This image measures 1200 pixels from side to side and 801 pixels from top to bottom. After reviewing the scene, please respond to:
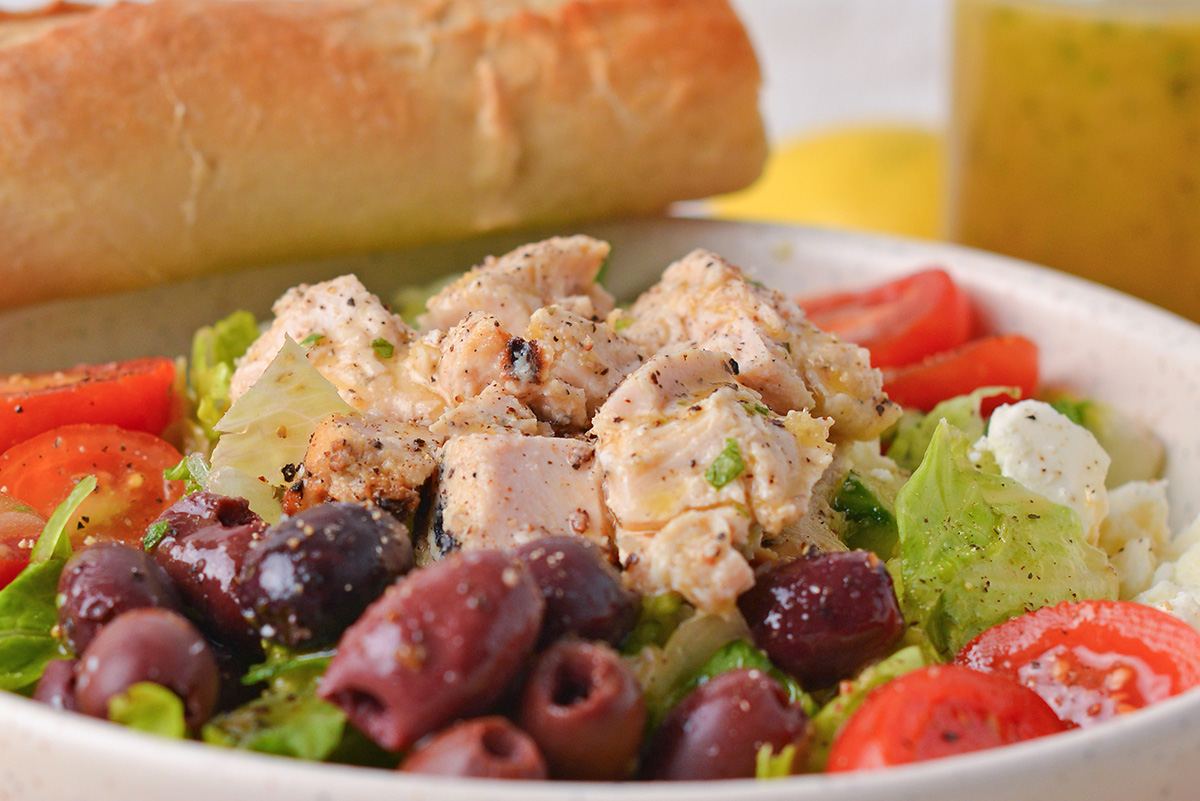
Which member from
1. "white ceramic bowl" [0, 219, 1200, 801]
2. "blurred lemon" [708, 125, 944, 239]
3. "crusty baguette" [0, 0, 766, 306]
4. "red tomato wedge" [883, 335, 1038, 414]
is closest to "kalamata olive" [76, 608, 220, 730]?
"white ceramic bowl" [0, 219, 1200, 801]

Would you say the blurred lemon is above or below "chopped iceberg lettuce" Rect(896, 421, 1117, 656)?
below

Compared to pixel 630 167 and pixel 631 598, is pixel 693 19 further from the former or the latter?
pixel 631 598

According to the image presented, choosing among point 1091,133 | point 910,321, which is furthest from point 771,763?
point 1091,133

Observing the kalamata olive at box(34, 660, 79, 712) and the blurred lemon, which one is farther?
the blurred lemon

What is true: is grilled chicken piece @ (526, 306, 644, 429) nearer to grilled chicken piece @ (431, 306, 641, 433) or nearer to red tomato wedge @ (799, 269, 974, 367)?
grilled chicken piece @ (431, 306, 641, 433)

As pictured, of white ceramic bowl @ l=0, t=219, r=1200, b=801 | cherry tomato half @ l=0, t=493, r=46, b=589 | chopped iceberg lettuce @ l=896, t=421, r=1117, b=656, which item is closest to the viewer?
white ceramic bowl @ l=0, t=219, r=1200, b=801

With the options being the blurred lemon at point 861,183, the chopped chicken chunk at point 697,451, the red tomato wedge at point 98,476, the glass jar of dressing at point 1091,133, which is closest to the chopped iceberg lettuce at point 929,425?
the chopped chicken chunk at point 697,451

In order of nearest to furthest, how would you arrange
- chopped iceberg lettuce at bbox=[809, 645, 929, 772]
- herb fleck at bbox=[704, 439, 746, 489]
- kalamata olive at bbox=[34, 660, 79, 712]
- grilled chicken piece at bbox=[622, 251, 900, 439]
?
1. kalamata olive at bbox=[34, 660, 79, 712]
2. chopped iceberg lettuce at bbox=[809, 645, 929, 772]
3. herb fleck at bbox=[704, 439, 746, 489]
4. grilled chicken piece at bbox=[622, 251, 900, 439]
